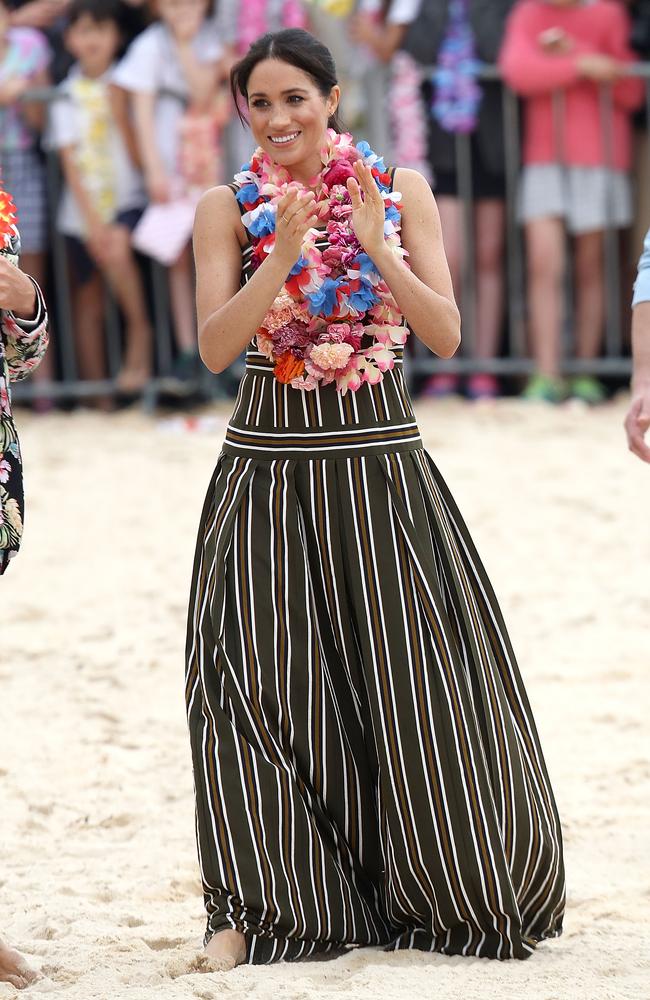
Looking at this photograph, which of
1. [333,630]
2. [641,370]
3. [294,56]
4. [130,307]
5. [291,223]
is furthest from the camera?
[130,307]

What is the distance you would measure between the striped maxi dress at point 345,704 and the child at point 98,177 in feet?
19.3

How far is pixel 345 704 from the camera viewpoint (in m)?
3.40

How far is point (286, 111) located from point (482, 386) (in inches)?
233

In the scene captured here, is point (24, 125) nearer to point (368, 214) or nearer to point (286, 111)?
point (286, 111)

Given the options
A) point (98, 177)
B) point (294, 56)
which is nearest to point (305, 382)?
point (294, 56)

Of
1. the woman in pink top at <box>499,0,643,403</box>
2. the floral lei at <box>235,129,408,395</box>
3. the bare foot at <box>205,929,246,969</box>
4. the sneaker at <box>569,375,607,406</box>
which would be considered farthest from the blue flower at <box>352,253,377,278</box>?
the sneaker at <box>569,375,607,406</box>

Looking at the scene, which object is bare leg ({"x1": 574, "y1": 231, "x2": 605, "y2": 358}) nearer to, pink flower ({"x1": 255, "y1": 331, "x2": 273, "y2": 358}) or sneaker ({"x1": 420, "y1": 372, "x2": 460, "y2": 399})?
sneaker ({"x1": 420, "y1": 372, "x2": 460, "y2": 399})

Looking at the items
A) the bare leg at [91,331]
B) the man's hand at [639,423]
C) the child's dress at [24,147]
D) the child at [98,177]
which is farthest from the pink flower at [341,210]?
the bare leg at [91,331]

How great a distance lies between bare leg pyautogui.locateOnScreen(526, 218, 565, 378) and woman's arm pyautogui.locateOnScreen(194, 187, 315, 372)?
564cm

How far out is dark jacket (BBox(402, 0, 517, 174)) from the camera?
8.67 meters

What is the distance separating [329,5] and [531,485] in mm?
3122

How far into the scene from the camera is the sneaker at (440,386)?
30.4 feet

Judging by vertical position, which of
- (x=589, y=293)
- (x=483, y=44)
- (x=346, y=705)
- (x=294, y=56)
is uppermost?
(x=483, y=44)

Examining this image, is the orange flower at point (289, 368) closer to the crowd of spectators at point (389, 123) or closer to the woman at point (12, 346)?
the woman at point (12, 346)
